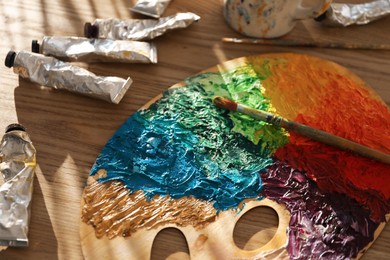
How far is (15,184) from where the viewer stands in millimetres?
674

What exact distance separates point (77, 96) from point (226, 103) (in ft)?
0.79

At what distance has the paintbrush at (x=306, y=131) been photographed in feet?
2.36

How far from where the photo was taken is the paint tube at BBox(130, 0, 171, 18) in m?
0.91

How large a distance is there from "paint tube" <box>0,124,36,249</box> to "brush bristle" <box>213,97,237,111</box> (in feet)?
0.93

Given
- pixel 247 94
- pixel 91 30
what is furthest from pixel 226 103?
pixel 91 30

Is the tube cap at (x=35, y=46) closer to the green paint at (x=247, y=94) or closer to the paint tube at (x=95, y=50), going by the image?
the paint tube at (x=95, y=50)

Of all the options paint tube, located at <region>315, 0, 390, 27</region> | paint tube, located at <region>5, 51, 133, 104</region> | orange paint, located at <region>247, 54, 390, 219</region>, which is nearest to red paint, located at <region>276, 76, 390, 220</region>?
orange paint, located at <region>247, 54, 390, 219</region>

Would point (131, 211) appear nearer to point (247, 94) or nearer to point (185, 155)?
point (185, 155)

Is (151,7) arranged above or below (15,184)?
above

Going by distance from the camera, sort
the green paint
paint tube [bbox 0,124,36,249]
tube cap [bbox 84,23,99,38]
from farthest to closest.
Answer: tube cap [bbox 84,23,99,38], the green paint, paint tube [bbox 0,124,36,249]

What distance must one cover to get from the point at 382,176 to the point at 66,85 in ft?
1.63

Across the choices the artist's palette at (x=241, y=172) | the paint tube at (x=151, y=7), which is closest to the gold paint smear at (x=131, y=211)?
the artist's palette at (x=241, y=172)

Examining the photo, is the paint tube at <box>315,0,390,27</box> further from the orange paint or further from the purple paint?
the purple paint

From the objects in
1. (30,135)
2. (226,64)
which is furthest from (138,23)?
(30,135)
